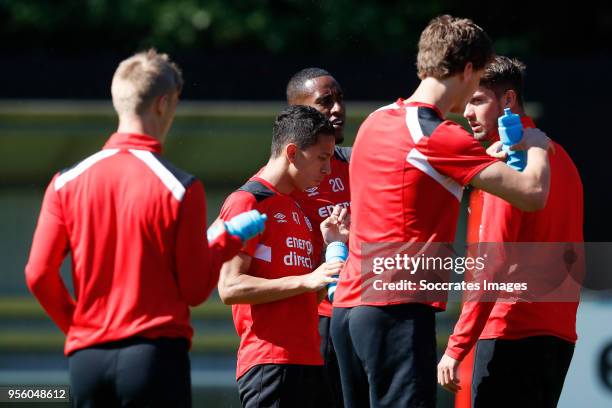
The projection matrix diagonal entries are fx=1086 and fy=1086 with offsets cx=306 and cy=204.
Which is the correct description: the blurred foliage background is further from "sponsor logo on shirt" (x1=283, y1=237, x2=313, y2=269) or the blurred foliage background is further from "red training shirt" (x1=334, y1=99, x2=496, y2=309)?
"red training shirt" (x1=334, y1=99, x2=496, y2=309)

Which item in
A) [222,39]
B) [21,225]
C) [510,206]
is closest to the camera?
[510,206]

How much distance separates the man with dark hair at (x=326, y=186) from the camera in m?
4.84

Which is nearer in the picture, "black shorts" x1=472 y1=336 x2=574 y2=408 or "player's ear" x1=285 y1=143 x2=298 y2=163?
"black shorts" x1=472 y1=336 x2=574 y2=408

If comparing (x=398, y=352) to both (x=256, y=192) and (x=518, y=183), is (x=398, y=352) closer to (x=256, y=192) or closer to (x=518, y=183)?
(x=518, y=183)

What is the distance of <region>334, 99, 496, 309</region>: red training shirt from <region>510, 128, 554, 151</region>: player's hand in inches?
→ 8.6

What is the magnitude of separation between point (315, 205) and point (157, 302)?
1702mm

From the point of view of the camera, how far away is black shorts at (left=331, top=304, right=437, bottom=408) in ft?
11.9

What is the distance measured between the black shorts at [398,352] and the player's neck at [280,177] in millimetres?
820

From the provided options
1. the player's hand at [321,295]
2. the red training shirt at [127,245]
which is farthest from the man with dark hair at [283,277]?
the red training shirt at [127,245]

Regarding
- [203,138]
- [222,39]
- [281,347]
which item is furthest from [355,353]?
[222,39]

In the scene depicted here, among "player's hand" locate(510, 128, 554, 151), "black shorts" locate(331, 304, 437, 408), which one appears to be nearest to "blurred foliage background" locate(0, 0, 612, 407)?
"black shorts" locate(331, 304, 437, 408)

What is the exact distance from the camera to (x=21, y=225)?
22.5ft

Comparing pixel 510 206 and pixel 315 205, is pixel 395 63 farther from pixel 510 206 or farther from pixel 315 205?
pixel 510 206

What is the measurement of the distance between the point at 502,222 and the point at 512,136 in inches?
15.4
